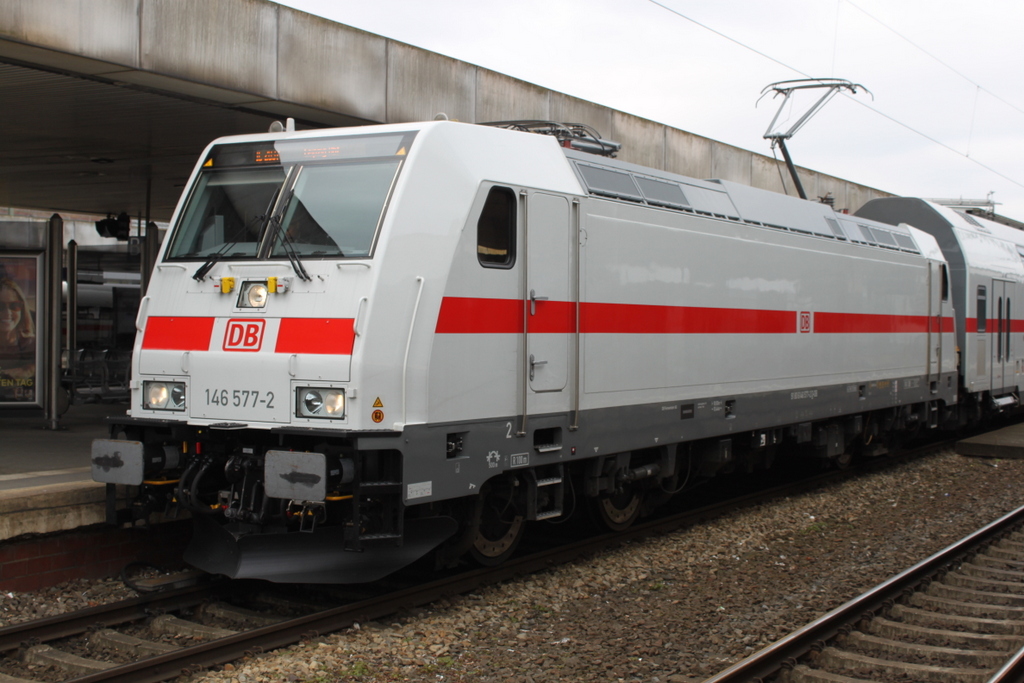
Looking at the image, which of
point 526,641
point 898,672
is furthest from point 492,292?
point 898,672

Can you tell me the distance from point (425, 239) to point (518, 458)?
182 centimetres

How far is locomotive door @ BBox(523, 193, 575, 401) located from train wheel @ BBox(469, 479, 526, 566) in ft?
2.31

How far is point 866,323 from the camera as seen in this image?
12656 mm

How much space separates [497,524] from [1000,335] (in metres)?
13.4

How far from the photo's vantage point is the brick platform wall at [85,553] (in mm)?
6977

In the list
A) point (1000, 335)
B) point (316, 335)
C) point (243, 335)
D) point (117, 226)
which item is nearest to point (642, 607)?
point (316, 335)

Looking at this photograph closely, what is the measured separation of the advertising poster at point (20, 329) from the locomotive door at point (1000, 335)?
15187mm

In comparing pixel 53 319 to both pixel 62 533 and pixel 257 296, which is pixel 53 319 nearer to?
pixel 62 533

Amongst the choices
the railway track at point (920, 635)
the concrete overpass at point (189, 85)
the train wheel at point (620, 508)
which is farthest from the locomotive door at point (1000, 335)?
the train wheel at point (620, 508)

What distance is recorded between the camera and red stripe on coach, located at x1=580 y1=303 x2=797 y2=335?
804 centimetres

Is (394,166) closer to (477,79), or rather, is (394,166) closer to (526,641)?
(526,641)

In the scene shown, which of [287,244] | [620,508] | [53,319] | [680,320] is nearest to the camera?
[287,244]

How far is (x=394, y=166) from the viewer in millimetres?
6617

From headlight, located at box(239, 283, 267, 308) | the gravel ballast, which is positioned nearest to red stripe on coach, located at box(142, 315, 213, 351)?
headlight, located at box(239, 283, 267, 308)
